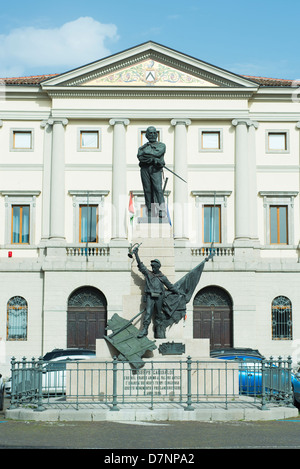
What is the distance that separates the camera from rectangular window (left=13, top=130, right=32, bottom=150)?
41.5 m

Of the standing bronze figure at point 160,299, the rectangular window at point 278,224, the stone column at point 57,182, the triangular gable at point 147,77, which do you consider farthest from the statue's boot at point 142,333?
the triangular gable at point 147,77

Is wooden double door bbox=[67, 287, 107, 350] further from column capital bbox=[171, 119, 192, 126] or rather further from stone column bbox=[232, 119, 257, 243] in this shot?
column capital bbox=[171, 119, 192, 126]

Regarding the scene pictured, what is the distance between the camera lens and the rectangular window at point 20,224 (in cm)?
4056

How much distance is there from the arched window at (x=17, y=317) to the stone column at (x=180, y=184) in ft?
28.9

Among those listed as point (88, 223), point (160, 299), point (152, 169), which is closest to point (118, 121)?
point (88, 223)

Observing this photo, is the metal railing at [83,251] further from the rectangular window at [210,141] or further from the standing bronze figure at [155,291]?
the standing bronze figure at [155,291]

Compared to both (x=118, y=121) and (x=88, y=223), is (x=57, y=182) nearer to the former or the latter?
(x=88, y=223)

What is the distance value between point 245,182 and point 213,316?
7.39m

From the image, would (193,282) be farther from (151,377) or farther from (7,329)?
(7,329)

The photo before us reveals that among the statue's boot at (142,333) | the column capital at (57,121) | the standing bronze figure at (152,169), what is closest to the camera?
the statue's boot at (142,333)

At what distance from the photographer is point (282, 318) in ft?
131

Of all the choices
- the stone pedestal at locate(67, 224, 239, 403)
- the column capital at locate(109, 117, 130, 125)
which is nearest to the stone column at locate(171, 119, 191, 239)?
the column capital at locate(109, 117, 130, 125)

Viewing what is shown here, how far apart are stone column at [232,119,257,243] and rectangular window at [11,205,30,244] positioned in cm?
1125
